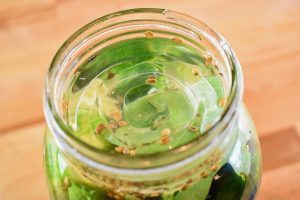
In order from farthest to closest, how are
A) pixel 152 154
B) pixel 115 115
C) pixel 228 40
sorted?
pixel 228 40 → pixel 115 115 → pixel 152 154

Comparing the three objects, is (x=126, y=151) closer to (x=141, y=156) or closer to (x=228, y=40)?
(x=141, y=156)

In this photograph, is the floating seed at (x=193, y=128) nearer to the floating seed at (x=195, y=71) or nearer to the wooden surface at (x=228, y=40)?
the floating seed at (x=195, y=71)

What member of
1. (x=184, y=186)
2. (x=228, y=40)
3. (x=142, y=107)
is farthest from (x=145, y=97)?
(x=228, y=40)

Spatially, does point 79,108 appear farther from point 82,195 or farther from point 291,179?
point 291,179

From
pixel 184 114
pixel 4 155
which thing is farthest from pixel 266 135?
pixel 4 155

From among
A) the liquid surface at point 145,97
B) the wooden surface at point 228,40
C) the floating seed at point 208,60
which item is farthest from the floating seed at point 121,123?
the wooden surface at point 228,40

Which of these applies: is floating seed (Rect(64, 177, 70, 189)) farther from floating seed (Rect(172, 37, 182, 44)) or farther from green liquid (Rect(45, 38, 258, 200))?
floating seed (Rect(172, 37, 182, 44))

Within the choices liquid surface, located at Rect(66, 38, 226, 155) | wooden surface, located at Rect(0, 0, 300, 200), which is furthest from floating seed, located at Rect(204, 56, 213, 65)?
wooden surface, located at Rect(0, 0, 300, 200)
